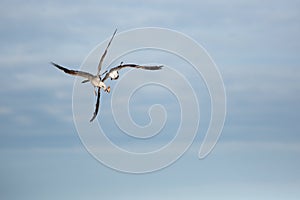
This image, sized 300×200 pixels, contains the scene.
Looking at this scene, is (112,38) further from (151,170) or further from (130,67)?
(151,170)

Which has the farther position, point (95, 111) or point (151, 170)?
point (151, 170)

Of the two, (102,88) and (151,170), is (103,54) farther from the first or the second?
(151,170)

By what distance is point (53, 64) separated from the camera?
3722 centimetres

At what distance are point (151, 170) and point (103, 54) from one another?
9.76 metres

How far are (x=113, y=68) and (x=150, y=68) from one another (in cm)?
172

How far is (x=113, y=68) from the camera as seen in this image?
124 feet

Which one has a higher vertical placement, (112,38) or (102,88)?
(112,38)

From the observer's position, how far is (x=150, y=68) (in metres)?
38.0

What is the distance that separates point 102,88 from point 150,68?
7.89 feet

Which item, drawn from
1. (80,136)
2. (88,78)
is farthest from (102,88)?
(80,136)

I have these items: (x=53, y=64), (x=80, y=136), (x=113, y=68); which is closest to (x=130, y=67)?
(x=113, y=68)

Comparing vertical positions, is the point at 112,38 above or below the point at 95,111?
above

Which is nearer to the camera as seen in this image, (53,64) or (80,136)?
(53,64)

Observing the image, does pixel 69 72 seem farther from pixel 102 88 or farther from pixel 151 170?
pixel 151 170
